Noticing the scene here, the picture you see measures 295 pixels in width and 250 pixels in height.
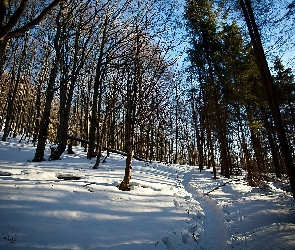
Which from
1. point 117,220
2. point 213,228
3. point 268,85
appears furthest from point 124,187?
point 268,85

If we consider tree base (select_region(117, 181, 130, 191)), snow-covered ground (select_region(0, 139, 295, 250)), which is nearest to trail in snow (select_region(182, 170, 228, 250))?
snow-covered ground (select_region(0, 139, 295, 250))

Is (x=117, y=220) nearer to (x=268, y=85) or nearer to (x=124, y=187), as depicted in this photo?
(x=124, y=187)

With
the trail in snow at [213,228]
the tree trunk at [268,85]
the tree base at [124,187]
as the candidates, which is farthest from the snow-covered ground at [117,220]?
the tree trunk at [268,85]

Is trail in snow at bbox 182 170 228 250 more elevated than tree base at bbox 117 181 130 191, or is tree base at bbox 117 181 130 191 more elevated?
tree base at bbox 117 181 130 191

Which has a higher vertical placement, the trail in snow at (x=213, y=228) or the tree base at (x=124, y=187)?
the tree base at (x=124, y=187)

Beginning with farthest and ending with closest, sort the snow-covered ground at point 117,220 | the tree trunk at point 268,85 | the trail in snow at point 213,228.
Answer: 1. the tree trunk at point 268,85
2. the trail in snow at point 213,228
3. the snow-covered ground at point 117,220

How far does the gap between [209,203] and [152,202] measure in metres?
3.17

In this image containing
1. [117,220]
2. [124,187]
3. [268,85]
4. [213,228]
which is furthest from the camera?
[268,85]

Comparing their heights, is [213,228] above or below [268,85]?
below

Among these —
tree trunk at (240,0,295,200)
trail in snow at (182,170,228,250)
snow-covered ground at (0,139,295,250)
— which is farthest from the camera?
tree trunk at (240,0,295,200)

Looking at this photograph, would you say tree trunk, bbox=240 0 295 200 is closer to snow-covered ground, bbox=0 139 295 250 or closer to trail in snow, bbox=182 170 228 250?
snow-covered ground, bbox=0 139 295 250

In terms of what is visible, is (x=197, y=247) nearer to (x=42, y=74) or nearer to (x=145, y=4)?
(x=145, y=4)

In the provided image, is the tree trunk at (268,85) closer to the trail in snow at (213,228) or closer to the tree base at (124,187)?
the trail in snow at (213,228)

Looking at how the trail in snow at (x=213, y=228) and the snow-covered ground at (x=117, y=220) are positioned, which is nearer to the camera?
the snow-covered ground at (x=117, y=220)
